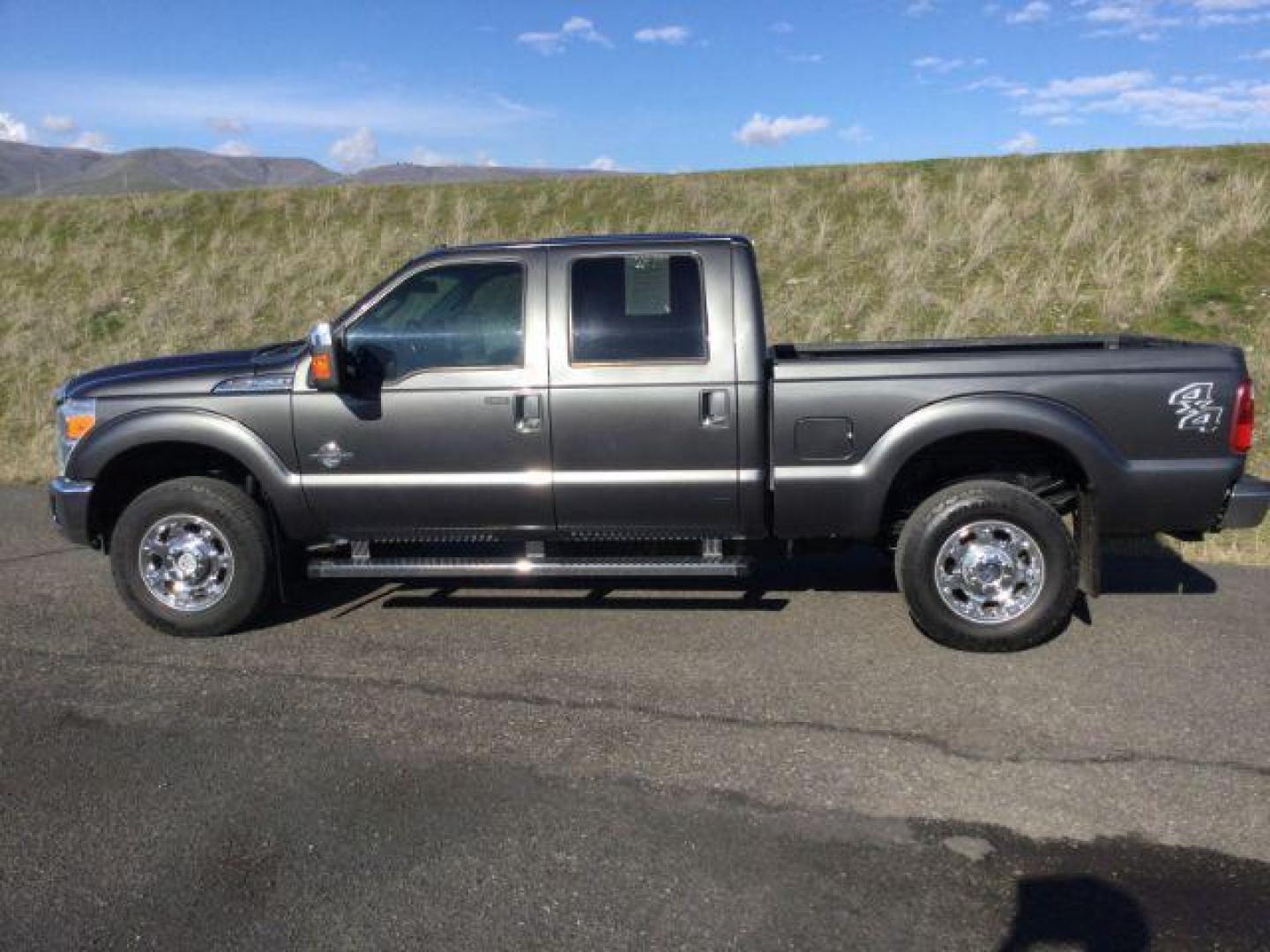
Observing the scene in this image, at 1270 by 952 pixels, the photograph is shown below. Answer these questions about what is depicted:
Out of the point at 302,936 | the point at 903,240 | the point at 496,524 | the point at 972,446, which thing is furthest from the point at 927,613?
the point at 903,240

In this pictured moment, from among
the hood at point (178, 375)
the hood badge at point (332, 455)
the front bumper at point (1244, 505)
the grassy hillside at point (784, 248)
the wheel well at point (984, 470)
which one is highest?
the grassy hillside at point (784, 248)

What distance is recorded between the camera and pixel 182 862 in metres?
3.35

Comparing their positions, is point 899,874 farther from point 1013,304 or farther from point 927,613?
point 1013,304

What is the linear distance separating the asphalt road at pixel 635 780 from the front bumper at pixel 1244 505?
2.12 ft

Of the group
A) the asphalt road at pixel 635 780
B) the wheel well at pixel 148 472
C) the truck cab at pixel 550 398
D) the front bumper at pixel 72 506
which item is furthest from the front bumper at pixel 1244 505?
the front bumper at pixel 72 506

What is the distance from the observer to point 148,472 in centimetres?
578

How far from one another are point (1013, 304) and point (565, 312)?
373 inches

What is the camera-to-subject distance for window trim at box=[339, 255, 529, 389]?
5.29 m

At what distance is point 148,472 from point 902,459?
401 cm

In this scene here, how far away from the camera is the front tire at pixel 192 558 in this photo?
5.43 m

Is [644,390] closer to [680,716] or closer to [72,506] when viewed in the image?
[680,716]

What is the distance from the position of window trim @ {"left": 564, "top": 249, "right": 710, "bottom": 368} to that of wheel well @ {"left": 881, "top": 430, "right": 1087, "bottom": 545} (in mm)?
1173

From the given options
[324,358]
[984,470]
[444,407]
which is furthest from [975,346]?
[324,358]

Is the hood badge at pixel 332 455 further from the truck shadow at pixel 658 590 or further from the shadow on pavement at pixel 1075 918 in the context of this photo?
the shadow on pavement at pixel 1075 918
